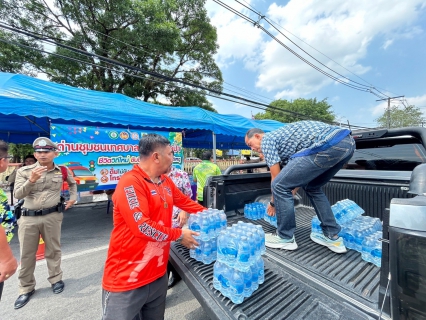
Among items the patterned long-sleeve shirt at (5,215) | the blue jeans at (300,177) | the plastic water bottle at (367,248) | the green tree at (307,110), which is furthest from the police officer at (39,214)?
the green tree at (307,110)

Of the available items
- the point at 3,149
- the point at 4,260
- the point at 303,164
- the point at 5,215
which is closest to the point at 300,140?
the point at 303,164

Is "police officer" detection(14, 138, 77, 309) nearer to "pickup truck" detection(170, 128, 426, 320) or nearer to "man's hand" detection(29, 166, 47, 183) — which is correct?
"man's hand" detection(29, 166, 47, 183)

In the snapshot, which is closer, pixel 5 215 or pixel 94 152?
pixel 5 215

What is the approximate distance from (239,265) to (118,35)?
15264mm

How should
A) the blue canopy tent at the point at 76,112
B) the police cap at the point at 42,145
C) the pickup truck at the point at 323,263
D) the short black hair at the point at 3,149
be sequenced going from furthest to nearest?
the blue canopy tent at the point at 76,112
the police cap at the point at 42,145
the short black hair at the point at 3,149
the pickup truck at the point at 323,263

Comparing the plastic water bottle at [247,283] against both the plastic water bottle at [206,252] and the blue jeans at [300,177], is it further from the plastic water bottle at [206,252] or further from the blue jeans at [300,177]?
the blue jeans at [300,177]

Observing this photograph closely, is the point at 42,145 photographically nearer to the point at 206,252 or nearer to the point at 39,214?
the point at 39,214

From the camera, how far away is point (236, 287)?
51.8 inches

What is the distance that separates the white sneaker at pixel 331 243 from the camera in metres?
1.87

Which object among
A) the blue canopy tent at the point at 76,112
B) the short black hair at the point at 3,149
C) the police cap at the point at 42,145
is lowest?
the short black hair at the point at 3,149

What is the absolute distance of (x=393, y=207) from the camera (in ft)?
2.62

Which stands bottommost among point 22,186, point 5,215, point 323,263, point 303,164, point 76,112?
point 323,263

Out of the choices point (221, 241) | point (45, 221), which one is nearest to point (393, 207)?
point (221, 241)

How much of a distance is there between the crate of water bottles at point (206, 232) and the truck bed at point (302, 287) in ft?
0.23
